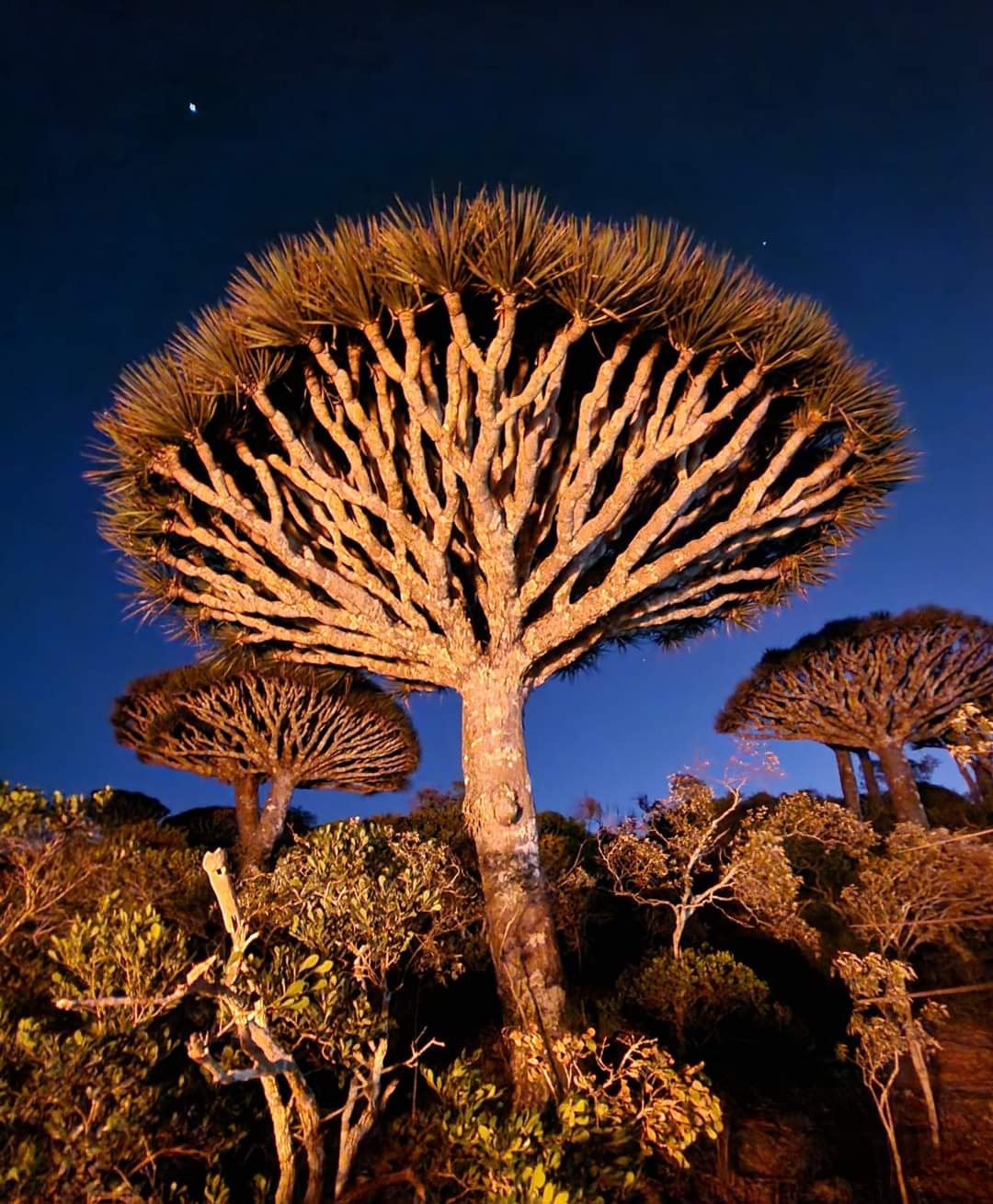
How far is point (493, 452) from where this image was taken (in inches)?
207

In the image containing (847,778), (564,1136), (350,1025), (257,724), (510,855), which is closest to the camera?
(564,1136)

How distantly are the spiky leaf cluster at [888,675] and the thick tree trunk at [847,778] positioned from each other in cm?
121

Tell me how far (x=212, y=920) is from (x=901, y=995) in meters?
5.85

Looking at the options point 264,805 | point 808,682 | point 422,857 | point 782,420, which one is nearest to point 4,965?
point 422,857

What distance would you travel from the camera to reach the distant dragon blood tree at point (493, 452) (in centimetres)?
514

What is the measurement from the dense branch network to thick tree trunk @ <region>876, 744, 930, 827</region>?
30.9 ft

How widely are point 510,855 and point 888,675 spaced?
1187 centimetres

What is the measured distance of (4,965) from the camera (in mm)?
4059

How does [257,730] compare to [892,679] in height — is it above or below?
above

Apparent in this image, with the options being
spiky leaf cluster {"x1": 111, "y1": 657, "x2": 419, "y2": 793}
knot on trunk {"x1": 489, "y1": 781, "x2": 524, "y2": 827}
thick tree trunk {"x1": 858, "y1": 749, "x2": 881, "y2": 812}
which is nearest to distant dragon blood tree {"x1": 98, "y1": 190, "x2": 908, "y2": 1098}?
knot on trunk {"x1": 489, "y1": 781, "x2": 524, "y2": 827}

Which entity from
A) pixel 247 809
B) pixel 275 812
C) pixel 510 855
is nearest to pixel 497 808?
pixel 510 855

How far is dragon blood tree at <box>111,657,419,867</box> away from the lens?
12055 mm

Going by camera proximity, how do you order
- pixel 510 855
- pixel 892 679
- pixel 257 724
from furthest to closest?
pixel 892 679, pixel 257 724, pixel 510 855

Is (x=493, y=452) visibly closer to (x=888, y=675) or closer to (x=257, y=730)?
(x=257, y=730)
